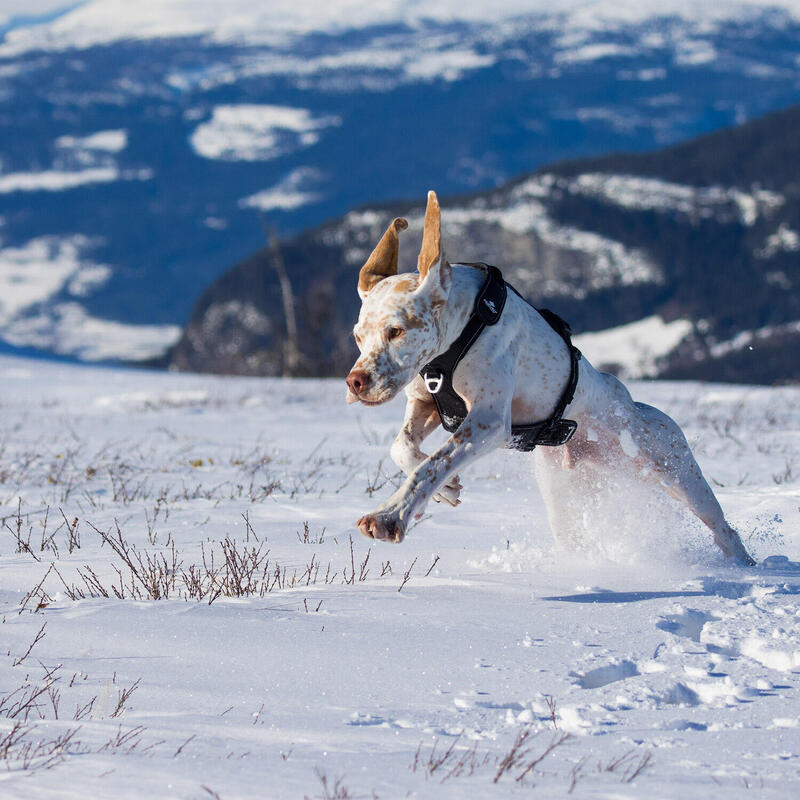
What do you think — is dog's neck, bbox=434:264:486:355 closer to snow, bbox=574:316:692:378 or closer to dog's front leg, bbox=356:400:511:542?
dog's front leg, bbox=356:400:511:542

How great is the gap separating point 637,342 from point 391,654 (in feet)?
603

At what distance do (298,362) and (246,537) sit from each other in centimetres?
3145

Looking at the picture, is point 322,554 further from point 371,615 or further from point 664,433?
point 664,433

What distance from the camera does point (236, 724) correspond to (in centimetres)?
316

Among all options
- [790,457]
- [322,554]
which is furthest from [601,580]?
[790,457]

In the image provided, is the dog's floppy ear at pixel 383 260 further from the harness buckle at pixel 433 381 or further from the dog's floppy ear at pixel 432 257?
the harness buckle at pixel 433 381

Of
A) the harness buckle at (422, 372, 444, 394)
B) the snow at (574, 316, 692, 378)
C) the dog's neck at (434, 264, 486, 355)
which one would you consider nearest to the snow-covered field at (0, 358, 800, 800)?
the harness buckle at (422, 372, 444, 394)

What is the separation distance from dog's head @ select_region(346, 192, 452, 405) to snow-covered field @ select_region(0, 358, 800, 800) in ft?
2.95

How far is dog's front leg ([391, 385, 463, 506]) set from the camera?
4857 mm

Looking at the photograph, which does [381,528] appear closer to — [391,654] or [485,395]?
[391,654]

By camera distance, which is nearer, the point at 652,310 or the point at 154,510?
the point at 154,510

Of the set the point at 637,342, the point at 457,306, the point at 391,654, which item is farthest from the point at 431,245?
the point at 637,342

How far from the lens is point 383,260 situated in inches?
196

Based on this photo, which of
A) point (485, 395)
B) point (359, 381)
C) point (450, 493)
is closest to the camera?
point (359, 381)
